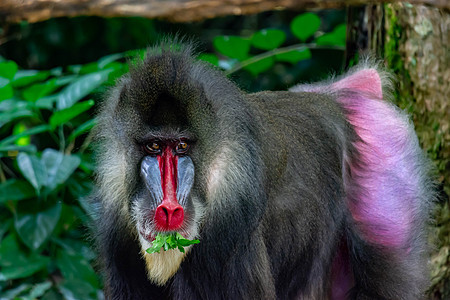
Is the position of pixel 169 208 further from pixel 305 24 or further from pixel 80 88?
pixel 305 24

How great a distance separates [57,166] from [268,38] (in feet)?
5.73

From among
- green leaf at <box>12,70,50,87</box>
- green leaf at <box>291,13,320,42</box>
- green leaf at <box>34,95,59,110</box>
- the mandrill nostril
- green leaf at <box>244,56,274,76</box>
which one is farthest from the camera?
green leaf at <box>244,56,274,76</box>

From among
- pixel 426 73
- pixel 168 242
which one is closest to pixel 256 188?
pixel 168 242

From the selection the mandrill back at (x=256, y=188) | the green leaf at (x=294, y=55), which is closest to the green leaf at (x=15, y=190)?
the mandrill back at (x=256, y=188)

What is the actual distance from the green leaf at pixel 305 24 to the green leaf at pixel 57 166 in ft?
5.89

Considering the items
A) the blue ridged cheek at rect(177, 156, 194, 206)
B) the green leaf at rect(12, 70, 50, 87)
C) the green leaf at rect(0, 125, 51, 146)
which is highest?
the green leaf at rect(12, 70, 50, 87)

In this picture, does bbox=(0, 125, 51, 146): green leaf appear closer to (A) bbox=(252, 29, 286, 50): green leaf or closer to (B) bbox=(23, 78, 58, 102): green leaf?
(B) bbox=(23, 78, 58, 102): green leaf

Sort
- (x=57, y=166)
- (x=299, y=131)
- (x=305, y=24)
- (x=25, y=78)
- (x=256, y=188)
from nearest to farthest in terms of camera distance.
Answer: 1. (x=256, y=188)
2. (x=299, y=131)
3. (x=57, y=166)
4. (x=25, y=78)
5. (x=305, y=24)

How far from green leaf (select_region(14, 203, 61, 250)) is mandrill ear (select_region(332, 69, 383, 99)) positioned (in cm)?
196

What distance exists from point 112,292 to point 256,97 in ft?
3.96

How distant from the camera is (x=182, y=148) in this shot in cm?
309

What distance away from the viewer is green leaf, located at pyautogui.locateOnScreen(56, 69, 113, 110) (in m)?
4.66

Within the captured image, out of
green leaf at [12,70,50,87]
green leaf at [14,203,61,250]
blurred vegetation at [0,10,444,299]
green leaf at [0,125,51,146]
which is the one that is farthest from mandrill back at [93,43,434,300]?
green leaf at [12,70,50,87]

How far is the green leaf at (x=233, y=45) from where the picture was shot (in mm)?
5207
